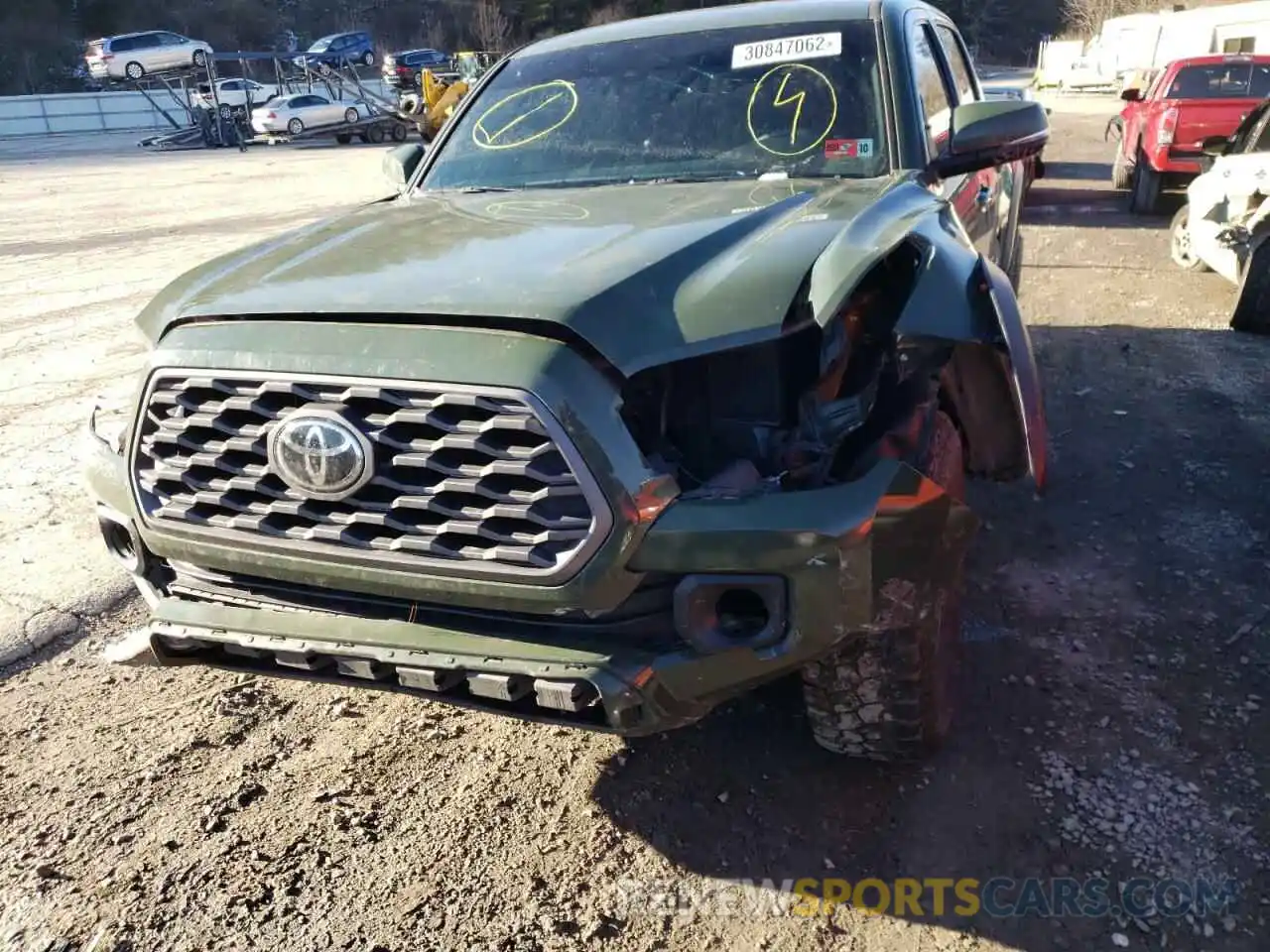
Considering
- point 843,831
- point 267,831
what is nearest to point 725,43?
point 843,831

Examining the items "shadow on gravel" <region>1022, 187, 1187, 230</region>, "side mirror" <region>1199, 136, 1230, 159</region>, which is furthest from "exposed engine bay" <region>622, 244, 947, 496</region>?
"shadow on gravel" <region>1022, 187, 1187, 230</region>

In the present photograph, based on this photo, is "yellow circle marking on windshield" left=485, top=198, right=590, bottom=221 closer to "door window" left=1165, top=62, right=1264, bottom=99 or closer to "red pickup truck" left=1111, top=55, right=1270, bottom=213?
"red pickup truck" left=1111, top=55, right=1270, bottom=213

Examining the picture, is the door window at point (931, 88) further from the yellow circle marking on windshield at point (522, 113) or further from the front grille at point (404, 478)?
the front grille at point (404, 478)

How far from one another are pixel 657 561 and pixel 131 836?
1.67m

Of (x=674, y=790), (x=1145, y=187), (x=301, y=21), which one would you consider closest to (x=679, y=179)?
(x=674, y=790)

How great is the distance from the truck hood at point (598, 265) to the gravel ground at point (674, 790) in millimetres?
1277

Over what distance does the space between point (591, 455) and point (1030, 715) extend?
172 centimetres

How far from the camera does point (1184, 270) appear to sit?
8.38 meters

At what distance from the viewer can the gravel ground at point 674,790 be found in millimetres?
2291

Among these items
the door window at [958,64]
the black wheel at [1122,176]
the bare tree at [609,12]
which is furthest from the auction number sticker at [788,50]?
the bare tree at [609,12]

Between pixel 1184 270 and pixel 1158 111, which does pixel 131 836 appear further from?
pixel 1158 111

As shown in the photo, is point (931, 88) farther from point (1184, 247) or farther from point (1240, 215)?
point (1184, 247)

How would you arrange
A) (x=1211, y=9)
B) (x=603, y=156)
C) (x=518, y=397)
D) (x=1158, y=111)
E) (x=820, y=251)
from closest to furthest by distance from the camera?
1. (x=518, y=397)
2. (x=820, y=251)
3. (x=603, y=156)
4. (x=1158, y=111)
5. (x=1211, y=9)

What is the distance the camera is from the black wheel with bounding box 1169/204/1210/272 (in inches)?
321
